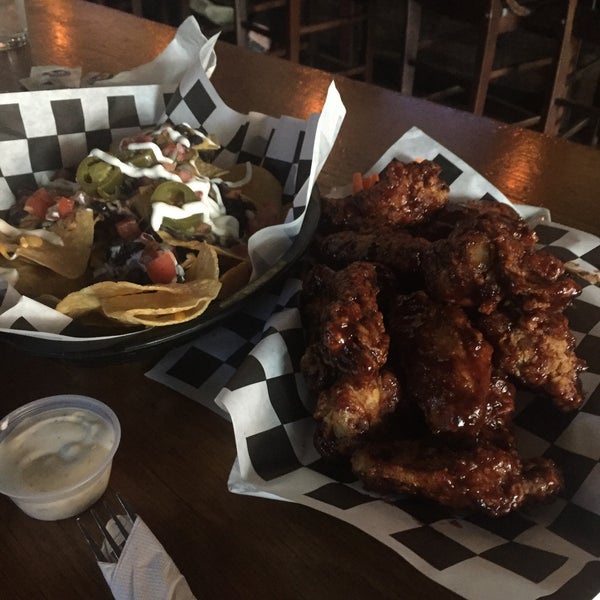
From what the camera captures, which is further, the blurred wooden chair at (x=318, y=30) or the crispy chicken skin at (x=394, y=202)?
the blurred wooden chair at (x=318, y=30)

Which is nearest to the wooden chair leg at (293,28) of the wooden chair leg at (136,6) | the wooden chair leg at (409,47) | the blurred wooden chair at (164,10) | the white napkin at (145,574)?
the wooden chair leg at (409,47)

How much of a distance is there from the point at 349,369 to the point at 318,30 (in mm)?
4089

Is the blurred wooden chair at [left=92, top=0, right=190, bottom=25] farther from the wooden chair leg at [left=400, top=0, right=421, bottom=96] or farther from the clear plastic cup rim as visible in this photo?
the clear plastic cup rim

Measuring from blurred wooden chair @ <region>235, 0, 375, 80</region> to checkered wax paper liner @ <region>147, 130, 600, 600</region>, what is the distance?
3611 millimetres

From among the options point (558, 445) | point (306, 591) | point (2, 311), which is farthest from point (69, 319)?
point (558, 445)

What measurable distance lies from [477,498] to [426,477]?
0.07 m

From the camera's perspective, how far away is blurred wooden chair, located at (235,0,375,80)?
4.49 meters

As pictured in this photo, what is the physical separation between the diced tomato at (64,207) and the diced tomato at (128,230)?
0.39ft

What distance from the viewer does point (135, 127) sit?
1773 mm

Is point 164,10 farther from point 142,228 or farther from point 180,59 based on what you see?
point 142,228

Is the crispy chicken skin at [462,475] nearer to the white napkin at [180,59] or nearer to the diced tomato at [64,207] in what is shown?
the diced tomato at [64,207]

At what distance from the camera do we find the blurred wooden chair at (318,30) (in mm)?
4492

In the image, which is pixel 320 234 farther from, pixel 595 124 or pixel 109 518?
pixel 595 124

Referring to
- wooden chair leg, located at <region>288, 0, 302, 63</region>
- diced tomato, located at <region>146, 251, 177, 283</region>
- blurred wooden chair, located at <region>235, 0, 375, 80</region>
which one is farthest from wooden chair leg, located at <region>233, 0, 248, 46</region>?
diced tomato, located at <region>146, 251, 177, 283</region>
